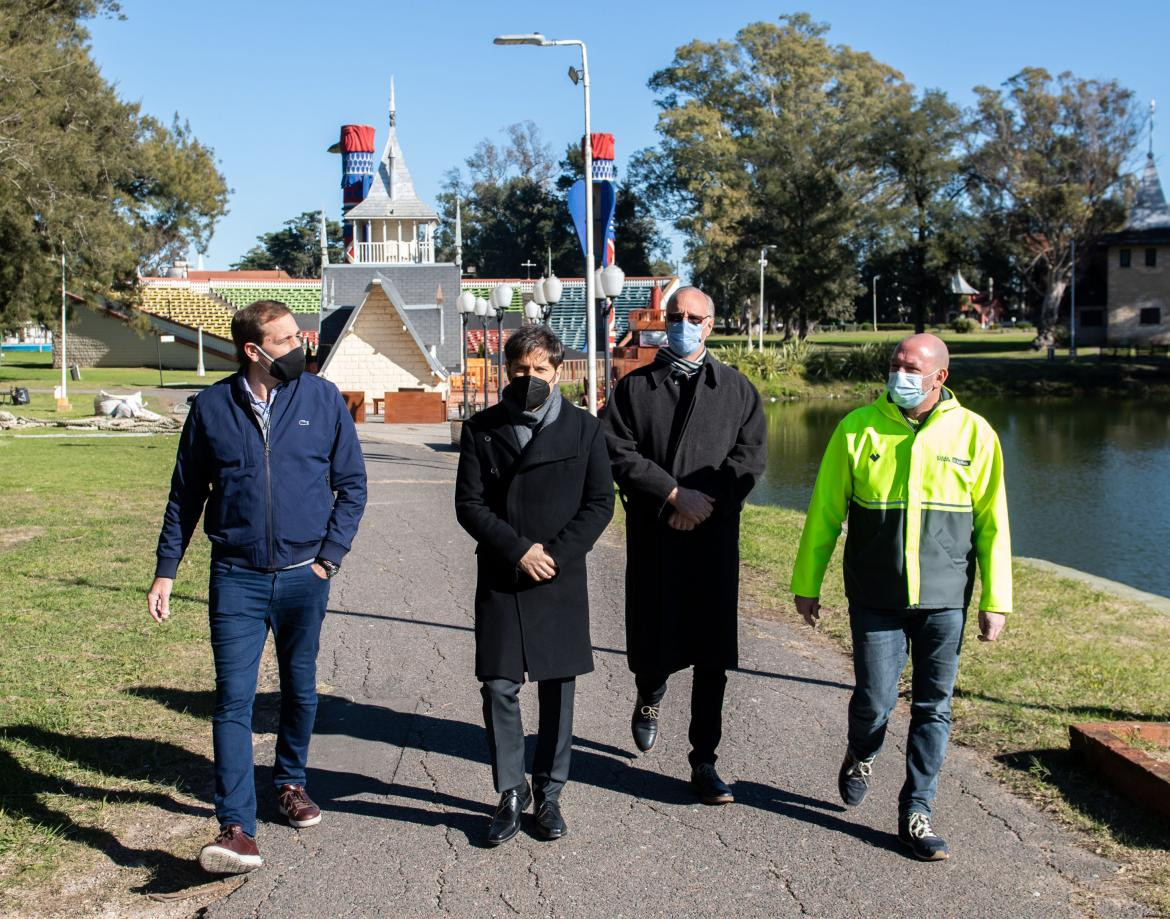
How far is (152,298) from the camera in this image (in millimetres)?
67312

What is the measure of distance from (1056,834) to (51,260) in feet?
112

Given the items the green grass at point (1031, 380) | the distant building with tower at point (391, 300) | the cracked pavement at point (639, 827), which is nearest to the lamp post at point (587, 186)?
the cracked pavement at point (639, 827)

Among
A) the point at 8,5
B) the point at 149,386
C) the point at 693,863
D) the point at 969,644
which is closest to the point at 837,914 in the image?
the point at 693,863

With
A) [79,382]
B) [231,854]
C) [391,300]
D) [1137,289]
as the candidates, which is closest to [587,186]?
[231,854]

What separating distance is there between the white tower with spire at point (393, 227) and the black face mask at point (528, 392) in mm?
46456

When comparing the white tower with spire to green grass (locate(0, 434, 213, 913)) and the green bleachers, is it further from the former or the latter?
green grass (locate(0, 434, 213, 913))

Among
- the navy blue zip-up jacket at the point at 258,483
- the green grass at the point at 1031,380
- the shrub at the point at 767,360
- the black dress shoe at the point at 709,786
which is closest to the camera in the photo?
the navy blue zip-up jacket at the point at 258,483

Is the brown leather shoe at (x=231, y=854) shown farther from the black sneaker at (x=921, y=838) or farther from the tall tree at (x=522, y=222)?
the tall tree at (x=522, y=222)

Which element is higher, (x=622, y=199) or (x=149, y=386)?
(x=622, y=199)

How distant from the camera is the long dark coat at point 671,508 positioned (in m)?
5.25

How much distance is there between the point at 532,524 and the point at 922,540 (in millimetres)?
1491

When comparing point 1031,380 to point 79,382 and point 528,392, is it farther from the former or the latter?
point 528,392

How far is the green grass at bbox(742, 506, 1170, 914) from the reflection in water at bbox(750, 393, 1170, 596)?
659cm

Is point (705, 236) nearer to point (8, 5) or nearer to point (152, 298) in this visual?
point (152, 298)
